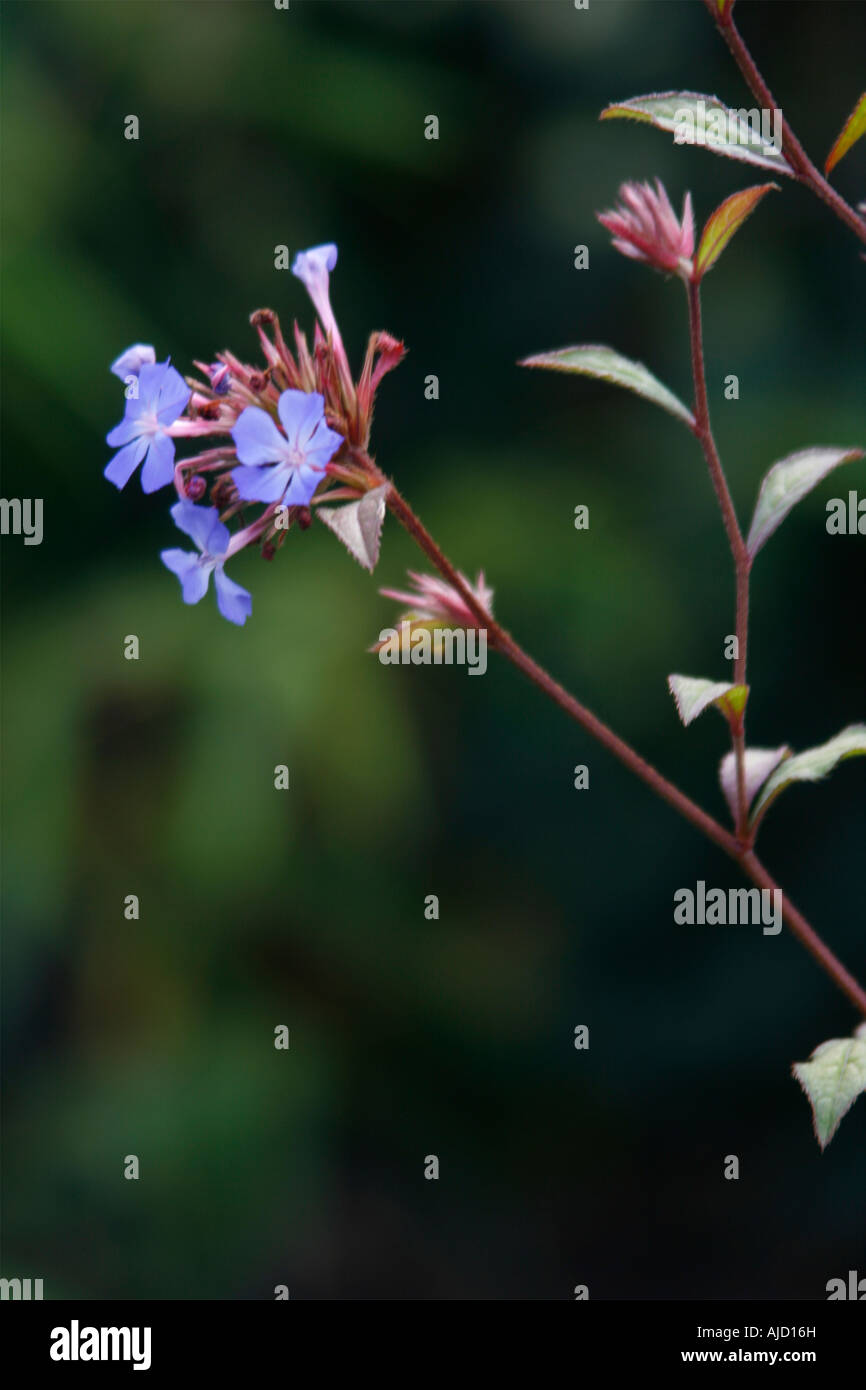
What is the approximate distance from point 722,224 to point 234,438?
0.44m

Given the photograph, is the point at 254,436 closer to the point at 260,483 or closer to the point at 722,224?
the point at 260,483

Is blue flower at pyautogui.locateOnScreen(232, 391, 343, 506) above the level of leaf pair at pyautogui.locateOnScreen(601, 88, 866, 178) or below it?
below

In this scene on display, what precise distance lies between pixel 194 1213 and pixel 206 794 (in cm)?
117

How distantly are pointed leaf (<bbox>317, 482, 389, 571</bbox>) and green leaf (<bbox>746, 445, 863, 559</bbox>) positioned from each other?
0.36 metres

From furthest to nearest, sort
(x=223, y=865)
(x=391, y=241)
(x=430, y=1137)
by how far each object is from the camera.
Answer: (x=430, y=1137) → (x=391, y=241) → (x=223, y=865)

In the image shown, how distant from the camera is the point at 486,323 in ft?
11.8

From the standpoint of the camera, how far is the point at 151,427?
1.03m

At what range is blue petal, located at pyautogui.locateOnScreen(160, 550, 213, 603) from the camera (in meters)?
1.07

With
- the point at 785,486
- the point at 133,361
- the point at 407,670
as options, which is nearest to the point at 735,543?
the point at 785,486

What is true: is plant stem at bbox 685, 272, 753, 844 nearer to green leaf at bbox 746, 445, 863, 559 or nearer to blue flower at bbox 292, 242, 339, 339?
green leaf at bbox 746, 445, 863, 559

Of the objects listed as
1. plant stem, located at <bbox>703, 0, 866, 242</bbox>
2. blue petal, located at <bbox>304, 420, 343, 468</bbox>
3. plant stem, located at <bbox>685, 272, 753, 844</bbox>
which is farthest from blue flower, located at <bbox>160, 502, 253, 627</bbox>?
plant stem, located at <bbox>703, 0, 866, 242</bbox>

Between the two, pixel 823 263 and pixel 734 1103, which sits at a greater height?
pixel 823 263

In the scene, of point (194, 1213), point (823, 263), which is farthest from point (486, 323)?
point (194, 1213)

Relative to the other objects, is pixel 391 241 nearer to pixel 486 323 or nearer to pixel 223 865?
pixel 486 323
